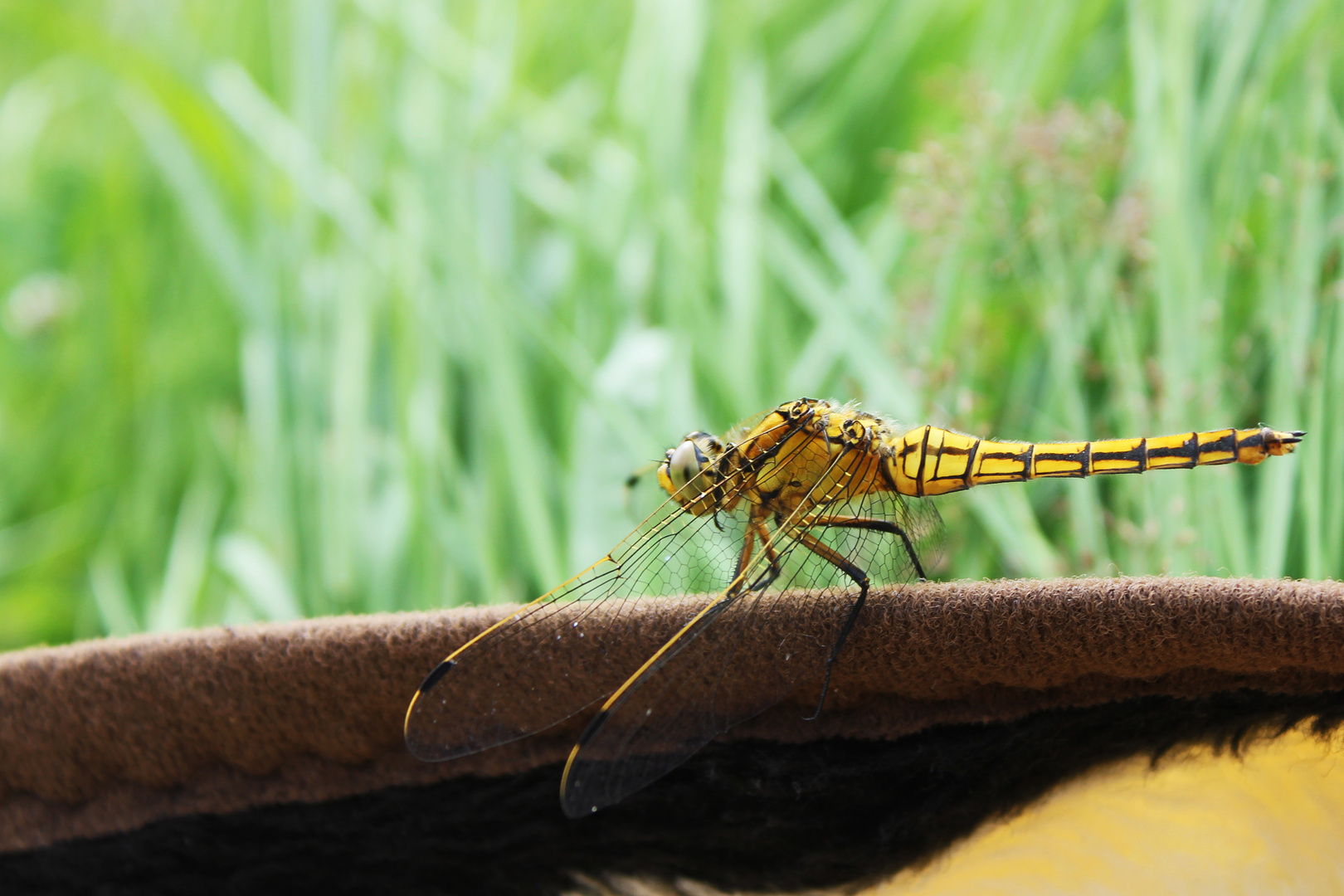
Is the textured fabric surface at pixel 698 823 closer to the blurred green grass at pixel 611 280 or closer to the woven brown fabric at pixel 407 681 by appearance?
the woven brown fabric at pixel 407 681

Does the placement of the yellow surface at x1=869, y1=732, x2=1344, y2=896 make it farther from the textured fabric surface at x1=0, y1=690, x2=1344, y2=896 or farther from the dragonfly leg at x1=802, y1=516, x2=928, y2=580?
the dragonfly leg at x1=802, y1=516, x2=928, y2=580

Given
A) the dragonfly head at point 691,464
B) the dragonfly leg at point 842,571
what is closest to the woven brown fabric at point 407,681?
the dragonfly leg at point 842,571

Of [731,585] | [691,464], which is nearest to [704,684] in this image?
[731,585]

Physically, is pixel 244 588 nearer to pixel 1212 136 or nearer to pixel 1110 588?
pixel 1110 588

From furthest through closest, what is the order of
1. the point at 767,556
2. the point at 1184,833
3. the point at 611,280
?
the point at 611,280, the point at 767,556, the point at 1184,833

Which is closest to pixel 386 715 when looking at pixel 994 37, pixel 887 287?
pixel 887 287

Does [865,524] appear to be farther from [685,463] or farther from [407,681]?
[407,681]
